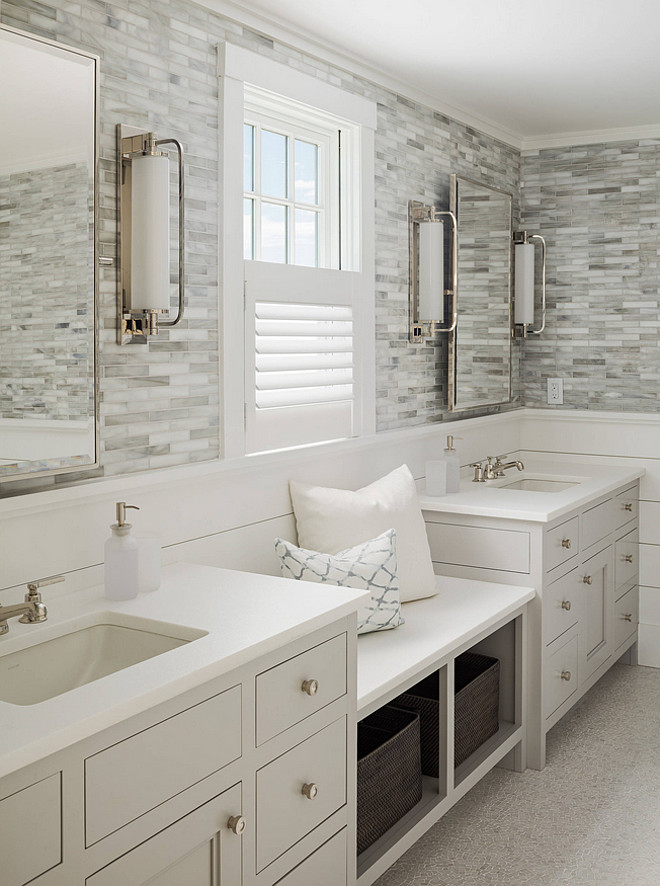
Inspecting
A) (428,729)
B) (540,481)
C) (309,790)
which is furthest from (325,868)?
(540,481)

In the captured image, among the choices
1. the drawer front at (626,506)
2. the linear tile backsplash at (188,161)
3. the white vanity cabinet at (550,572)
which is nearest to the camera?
the linear tile backsplash at (188,161)

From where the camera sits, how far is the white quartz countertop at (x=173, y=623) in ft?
4.30

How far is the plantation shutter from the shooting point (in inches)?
103

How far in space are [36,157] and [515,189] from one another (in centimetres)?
282

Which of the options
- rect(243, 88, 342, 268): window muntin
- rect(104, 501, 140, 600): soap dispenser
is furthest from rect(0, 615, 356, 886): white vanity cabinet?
rect(243, 88, 342, 268): window muntin

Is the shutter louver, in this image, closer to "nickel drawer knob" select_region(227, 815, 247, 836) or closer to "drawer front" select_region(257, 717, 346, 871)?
"drawer front" select_region(257, 717, 346, 871)

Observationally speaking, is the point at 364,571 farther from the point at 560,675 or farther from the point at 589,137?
the point at 589,137

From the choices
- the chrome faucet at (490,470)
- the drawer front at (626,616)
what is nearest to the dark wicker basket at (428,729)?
the chrome faucet at (490,470)

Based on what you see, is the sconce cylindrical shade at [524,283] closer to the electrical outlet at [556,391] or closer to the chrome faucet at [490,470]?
the electrical outlet at [556,391]

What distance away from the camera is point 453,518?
3178 millimetres

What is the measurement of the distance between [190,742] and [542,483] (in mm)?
2703

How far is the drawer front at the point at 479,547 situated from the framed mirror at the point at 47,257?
1522mm

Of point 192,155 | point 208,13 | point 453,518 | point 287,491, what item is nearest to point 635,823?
point 453,518

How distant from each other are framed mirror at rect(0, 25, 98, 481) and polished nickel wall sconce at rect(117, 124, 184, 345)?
0.39ft
